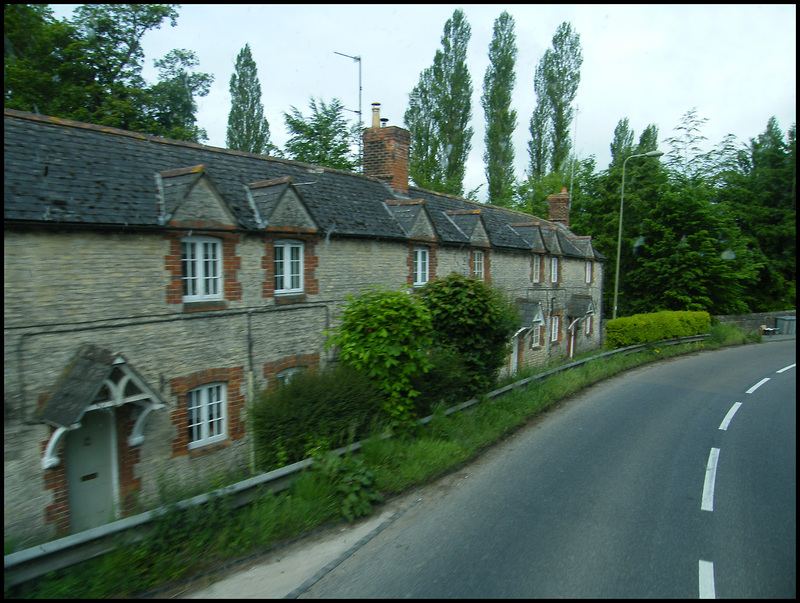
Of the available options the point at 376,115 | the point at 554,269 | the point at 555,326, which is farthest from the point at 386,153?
the point at 555,326

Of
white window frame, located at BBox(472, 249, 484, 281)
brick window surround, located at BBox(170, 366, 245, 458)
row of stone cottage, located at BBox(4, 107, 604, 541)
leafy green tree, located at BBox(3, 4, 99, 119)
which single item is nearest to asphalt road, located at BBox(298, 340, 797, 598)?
row of stone cottage, located at BBox(4, 107, 604, 541)

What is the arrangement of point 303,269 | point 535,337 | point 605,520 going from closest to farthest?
point 605,520, point 303,269, point 535,337

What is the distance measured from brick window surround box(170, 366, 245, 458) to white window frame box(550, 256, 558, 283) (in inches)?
748

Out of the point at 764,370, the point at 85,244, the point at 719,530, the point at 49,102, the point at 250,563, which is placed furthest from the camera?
the point at 49,102

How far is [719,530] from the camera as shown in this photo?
7.41 meters

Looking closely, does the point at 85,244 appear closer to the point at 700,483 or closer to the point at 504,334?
the point at 504,334

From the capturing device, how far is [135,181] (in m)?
10.4

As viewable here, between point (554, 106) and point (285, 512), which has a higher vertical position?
point (554, 106)

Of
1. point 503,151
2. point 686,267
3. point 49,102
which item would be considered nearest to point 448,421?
point 49,102

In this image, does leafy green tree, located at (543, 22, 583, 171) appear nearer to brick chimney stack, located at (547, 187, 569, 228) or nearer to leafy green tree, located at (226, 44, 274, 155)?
brick chimney stack, located at (547, 187, 569, 228)

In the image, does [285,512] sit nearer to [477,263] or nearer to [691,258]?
[477,263]

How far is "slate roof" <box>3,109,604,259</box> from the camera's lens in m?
8.85

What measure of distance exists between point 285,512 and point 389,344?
13.7ft

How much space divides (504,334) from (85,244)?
9604 millimetres
